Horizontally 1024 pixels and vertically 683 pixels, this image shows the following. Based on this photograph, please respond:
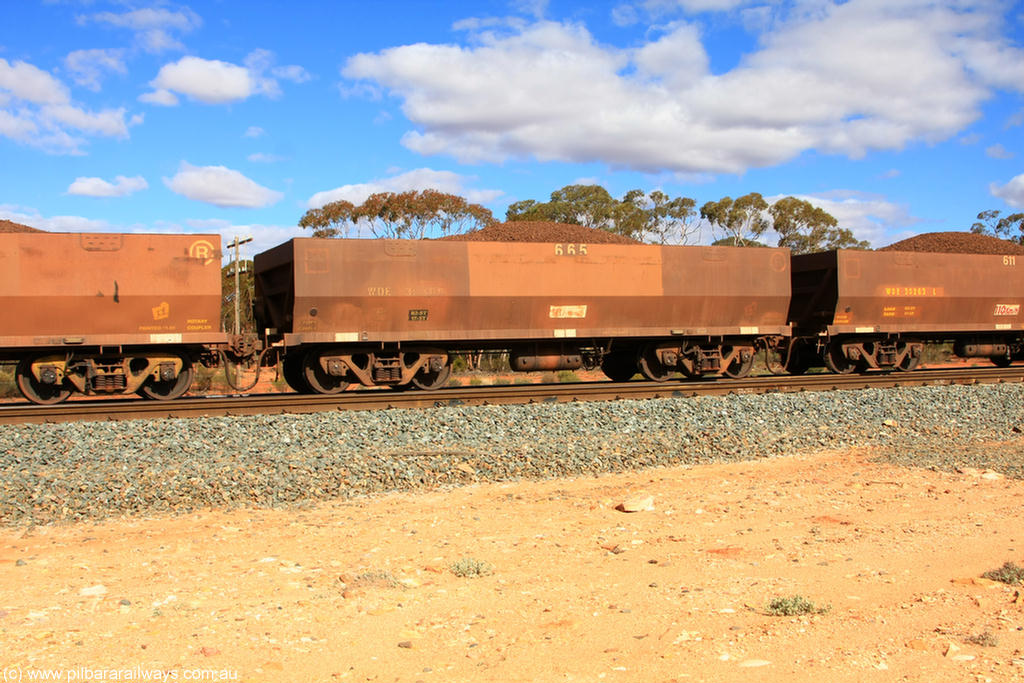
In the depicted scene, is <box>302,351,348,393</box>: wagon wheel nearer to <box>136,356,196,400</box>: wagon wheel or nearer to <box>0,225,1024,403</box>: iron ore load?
<box>0,225,1024,403</box>: iron ore load

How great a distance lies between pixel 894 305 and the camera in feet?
59.5

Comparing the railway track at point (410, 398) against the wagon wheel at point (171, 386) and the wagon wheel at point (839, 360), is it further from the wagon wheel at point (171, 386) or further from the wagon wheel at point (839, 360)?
the wagon wheel at point (839, 360)

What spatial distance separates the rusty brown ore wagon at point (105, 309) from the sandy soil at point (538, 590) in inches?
270

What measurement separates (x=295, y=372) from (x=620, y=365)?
6900 mm

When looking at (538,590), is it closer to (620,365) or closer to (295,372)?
(295,372)

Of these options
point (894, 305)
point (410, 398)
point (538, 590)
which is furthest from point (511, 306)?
point (538, 590)

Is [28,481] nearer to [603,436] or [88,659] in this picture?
[88,659]

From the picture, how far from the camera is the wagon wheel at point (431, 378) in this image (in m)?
14.7

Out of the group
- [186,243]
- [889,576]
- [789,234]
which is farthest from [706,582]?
[789,234]

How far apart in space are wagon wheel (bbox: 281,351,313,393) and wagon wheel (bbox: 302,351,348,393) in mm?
357

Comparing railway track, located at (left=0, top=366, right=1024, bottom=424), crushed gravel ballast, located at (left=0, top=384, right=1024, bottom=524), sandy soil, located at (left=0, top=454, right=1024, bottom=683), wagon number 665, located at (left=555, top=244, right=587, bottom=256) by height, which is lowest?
sandy soil, located at (left=0, top=454, right=1024, bottom=683)

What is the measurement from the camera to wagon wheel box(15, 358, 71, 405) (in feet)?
41.4

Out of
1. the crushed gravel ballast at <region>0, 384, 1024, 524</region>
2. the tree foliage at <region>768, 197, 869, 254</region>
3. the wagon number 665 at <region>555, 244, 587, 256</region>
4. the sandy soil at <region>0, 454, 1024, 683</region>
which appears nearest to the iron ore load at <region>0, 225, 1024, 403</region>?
the wagon number 665 at <region>555, 244, 587, 256</region>

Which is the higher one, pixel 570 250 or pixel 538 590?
pixel 570 250
